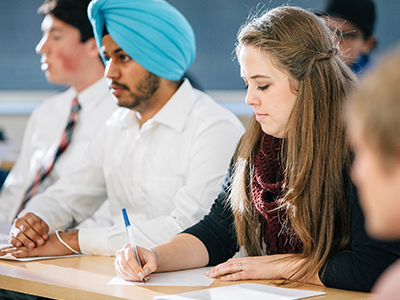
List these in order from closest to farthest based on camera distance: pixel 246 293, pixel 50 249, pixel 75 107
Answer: pixel 246 293, pixel 50 249, pixel 75 107

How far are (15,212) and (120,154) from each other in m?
0.72

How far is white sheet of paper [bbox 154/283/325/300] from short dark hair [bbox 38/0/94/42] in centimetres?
167

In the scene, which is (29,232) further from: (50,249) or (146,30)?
(146,30)

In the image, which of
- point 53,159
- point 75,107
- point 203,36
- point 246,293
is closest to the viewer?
point 246,293

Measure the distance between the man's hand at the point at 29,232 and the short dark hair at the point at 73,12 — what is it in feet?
3.63

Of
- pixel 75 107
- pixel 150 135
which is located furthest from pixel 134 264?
pixel 75 107

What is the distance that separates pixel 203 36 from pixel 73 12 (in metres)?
1.16

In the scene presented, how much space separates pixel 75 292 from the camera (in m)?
1.14

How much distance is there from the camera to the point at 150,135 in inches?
71.6

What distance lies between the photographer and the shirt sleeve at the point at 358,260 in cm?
112

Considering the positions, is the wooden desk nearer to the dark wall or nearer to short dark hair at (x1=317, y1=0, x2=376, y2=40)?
the dark wall

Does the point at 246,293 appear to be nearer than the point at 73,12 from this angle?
Yes

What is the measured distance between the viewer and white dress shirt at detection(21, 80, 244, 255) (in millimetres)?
1575

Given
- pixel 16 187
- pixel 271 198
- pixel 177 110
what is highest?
pixel 177 110
